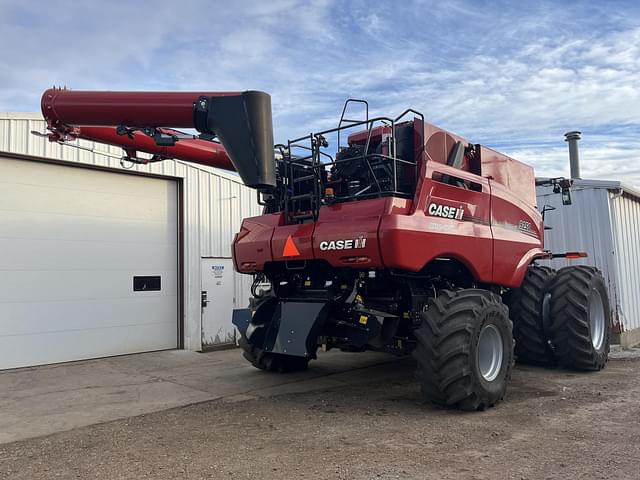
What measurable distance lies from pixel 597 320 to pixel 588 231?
129 inches

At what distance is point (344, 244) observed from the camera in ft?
20.4

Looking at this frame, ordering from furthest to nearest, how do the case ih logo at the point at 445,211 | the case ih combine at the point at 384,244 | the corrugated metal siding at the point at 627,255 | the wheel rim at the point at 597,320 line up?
the corrugated metal siding at the point at 627,255
the wheel rim at the point at 597,320
the case ih logo at the point at 445,211
the case ih combine at the point at 384,244

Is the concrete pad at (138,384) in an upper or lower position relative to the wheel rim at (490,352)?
lower

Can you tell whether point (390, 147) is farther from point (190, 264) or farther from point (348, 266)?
point (190, 264)

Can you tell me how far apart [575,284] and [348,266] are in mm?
3982

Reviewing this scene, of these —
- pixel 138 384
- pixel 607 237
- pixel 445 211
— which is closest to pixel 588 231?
pixel 607 237

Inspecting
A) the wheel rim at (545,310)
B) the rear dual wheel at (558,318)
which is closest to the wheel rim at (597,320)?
the rear dual wheel at (558,318)

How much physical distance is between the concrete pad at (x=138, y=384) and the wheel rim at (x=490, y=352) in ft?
7.42

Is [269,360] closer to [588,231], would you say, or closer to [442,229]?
[442,229]

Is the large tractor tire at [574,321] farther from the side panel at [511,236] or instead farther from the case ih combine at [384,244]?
the side panel at [511,236]

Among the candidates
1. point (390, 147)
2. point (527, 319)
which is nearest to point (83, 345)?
point (390, 147)

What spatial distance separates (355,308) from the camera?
648cm

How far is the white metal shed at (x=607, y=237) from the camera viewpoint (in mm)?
11227

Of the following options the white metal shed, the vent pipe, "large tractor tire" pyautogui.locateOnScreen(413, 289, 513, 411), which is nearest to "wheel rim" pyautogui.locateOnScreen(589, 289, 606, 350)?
the white metal shed
